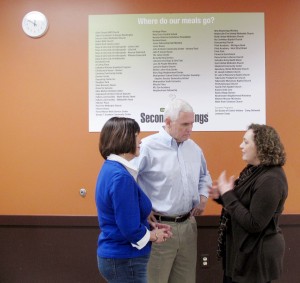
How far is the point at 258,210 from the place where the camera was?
5.88ft

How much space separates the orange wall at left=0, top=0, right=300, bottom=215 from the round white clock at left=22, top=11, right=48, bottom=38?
0.04 m

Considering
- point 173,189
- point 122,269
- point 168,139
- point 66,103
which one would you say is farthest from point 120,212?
point 66,103

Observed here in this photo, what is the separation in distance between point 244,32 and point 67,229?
210 cm

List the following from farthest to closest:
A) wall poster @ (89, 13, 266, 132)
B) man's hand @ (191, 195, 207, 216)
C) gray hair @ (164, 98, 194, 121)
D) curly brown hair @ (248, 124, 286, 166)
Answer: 1. wall poster @ (89, 13, 266, 132)
2. man's hand @ (191, 195, 207, 216)
3. gray hair @ (164, 98, 194, 121)
4. curly brown hair @ (248, 124, 286, 166)

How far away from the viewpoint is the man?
225 cm

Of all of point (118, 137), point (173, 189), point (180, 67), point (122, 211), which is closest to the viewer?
point (122, 211)

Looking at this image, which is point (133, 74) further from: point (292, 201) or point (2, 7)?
point (292, 201)

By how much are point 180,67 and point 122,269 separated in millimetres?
1677

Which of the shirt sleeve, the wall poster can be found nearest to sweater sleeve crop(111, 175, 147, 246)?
the shirt sleeve

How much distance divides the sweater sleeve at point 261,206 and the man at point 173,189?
19.8 inches

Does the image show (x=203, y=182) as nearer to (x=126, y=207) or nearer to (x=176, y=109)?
(x=176, y=109)

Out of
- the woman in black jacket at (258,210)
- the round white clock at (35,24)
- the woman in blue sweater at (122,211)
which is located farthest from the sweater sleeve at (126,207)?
the round white clock at (35,24)

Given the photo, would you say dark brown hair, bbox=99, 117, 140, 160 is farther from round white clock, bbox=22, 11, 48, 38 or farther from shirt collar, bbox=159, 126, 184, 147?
round white clock, bbox=22, 11, 48, 38

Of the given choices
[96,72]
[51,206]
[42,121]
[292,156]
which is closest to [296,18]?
[292,156]
